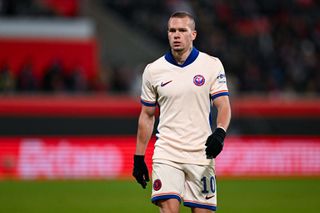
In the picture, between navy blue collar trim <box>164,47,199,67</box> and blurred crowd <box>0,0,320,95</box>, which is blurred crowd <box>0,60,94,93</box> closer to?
blurred crowd <box>0,0,320,95</box>

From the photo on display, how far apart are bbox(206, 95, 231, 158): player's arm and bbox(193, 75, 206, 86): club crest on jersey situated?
0.73 ft

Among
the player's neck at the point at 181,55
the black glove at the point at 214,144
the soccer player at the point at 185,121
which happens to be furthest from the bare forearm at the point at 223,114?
the player's neck at the point at 181,55

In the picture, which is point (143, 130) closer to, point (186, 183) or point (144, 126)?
point (144, 126)

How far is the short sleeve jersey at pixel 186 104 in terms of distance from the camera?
7.59 m

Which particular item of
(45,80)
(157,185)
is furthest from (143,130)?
(45,80)

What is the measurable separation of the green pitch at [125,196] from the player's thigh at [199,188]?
5.38 m

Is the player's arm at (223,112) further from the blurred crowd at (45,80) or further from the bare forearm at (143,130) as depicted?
the blurred crowd at (45,80)

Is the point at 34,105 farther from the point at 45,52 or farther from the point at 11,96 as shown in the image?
the point at 45,52

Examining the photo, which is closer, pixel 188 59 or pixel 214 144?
pixel 214 144

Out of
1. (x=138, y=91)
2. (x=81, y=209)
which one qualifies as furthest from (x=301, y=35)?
(x=81, y=209)

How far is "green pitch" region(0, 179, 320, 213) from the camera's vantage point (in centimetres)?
1333

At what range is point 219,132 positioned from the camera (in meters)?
7.37

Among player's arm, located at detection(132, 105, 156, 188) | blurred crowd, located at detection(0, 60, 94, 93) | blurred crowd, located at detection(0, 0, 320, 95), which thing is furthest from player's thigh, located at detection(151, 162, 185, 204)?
blurred crowd, located at detection(0, 0, 320, 95)

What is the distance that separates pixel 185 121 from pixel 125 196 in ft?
27.6
